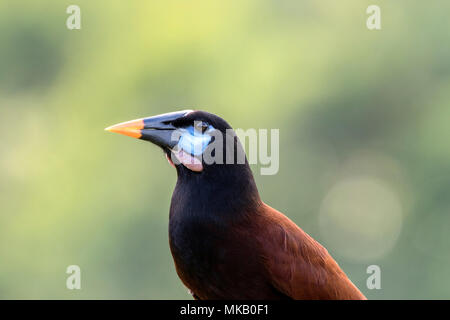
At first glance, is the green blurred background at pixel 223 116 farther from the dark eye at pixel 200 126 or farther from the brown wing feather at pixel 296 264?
the dark eye at pixel 200 126

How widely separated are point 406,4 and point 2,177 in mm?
8719

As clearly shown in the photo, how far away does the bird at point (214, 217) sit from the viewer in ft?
7.33

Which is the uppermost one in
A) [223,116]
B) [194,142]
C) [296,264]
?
[223,116]

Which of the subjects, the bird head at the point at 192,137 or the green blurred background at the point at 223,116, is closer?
the bird head at the point at 192,137

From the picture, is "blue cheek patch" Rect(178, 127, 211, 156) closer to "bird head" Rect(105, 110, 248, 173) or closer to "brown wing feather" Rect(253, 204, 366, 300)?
"bird head" Rect(105, 110, 248, 173)

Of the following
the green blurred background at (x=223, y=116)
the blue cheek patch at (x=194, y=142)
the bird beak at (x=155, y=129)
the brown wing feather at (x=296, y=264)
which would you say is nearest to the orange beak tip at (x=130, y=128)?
the bird beak at (x=155, y=129)

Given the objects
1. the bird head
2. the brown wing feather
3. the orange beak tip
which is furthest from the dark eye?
the brown wing feather

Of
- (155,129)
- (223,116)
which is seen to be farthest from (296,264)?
(223,116)

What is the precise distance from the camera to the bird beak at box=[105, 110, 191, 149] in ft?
7.41

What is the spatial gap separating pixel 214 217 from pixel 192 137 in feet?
0.95

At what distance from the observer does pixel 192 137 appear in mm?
2293

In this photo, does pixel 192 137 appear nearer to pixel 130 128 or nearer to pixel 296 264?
pixel 130 128

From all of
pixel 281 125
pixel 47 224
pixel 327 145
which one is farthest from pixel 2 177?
pixel 327 145
